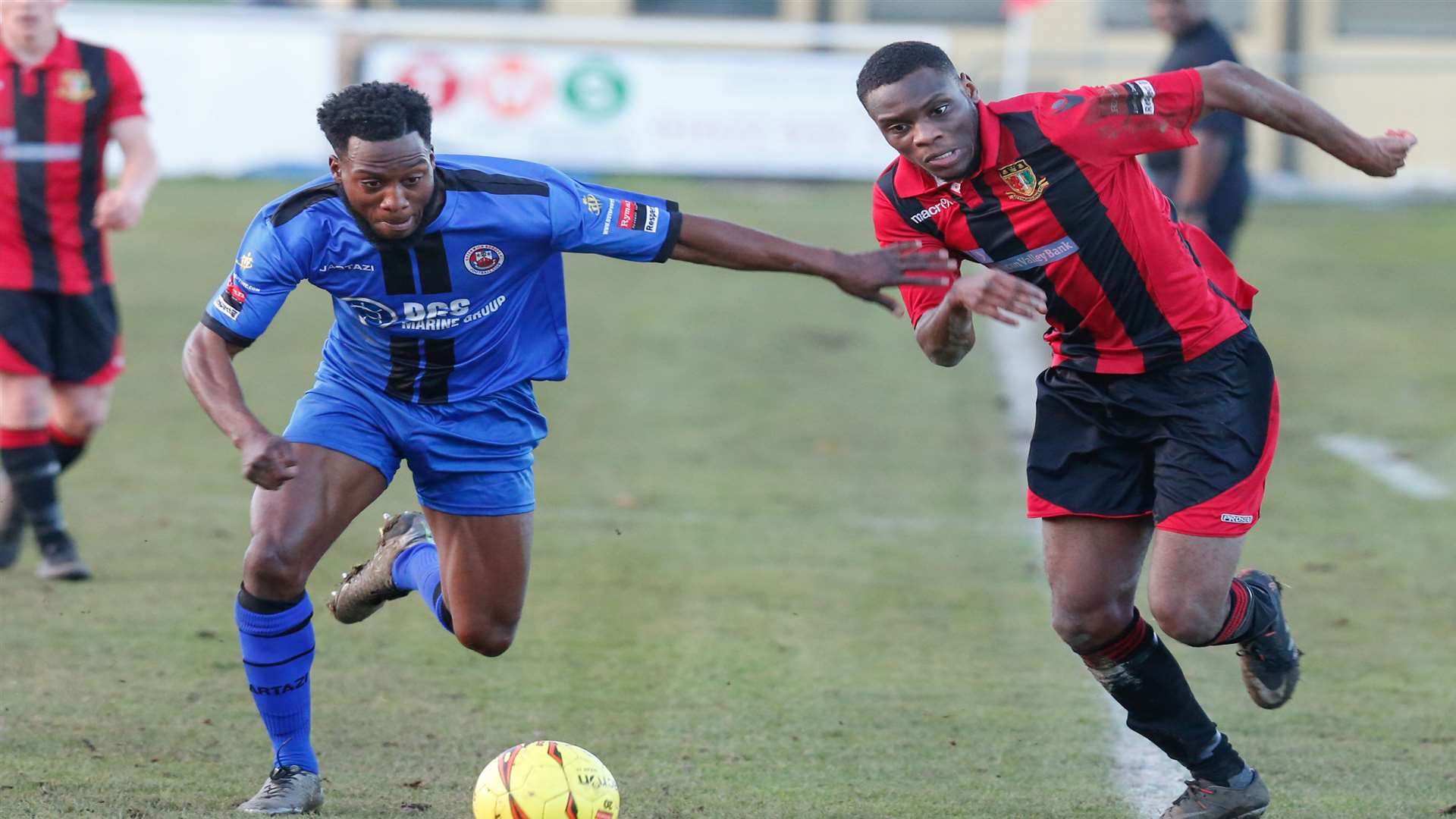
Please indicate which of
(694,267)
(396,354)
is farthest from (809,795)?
(694,267)

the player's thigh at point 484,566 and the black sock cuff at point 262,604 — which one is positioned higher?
the black sock cuff at point 262,604

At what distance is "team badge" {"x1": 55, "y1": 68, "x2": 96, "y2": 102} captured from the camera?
7.39 m

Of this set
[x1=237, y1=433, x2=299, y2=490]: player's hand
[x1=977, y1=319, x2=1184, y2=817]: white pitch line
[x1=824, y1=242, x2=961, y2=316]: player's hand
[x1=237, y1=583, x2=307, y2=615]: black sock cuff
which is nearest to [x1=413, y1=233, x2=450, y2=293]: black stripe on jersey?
[x1=237, y1=433, x2=299, y2=490]: player's hand

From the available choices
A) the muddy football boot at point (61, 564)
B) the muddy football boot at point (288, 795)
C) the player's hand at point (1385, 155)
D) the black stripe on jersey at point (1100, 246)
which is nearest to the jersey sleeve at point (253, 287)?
the muddy football boot at point (288, 795)

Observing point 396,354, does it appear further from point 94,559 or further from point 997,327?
point 997,327

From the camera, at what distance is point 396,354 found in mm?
4801

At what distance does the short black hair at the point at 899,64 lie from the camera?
446cm

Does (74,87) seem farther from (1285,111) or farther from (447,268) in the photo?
(1285,111)

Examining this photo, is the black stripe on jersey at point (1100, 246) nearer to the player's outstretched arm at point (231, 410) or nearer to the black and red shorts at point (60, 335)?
the player's outstretched arm at point (231, 410)

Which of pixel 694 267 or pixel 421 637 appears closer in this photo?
pixel 421 637

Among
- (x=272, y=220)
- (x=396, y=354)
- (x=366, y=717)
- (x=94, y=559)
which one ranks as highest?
(x=272, y=220)

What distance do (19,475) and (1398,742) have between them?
212 inches

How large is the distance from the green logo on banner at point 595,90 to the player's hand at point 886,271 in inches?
615

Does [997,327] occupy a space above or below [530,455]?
below
